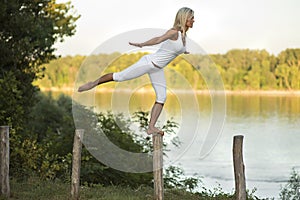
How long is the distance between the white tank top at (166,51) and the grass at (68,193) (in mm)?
2050

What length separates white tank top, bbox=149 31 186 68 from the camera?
702cm

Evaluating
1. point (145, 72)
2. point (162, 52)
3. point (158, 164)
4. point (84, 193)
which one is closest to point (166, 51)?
point (162, 52)

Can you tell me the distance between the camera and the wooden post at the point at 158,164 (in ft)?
25.2

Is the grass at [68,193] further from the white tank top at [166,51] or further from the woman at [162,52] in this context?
the white tank top at [166,51]

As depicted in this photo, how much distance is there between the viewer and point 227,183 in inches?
632

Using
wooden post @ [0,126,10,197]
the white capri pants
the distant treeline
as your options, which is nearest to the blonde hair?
the white capri pants

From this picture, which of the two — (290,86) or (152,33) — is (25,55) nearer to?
(152,33)

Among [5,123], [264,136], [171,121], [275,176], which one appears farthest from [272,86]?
[5,123]

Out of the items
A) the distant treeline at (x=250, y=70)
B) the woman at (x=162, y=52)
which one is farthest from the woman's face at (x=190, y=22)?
the distant treeline at (x=250, y=70)

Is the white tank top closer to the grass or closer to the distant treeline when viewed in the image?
the grass

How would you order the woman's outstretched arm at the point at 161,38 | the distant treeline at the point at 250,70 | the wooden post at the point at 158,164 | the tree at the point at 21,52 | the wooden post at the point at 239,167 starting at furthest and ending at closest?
the distant treeline at the point at 250,70 → the tree at the point at 21,52 → the wooden post at the point at 239,167 → the wooden post at the point at 158,164 → the woman's outstretched arm at the point at 161,38

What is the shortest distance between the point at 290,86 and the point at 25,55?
57.0 ft

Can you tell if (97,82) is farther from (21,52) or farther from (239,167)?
(21,52)

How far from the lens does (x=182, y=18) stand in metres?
6.99
